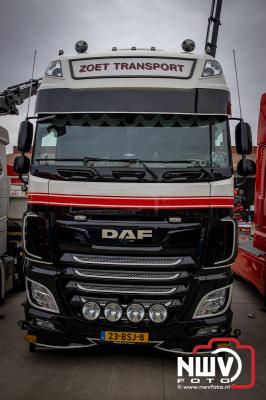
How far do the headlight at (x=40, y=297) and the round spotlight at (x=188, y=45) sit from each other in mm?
3294

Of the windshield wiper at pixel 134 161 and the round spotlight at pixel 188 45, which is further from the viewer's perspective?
the round spotlight at pixel 188 45

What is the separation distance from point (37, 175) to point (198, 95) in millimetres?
1929

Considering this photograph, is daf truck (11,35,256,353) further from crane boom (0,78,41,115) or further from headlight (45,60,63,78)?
crane boom (0,78,41,115)

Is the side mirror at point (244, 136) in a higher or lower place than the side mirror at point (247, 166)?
higher

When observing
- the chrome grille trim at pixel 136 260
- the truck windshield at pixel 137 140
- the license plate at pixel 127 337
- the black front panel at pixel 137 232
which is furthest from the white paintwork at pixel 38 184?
the license plate at pixel 127 337

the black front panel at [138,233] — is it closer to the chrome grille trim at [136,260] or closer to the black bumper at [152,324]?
the chrome grille trim at [136,260]

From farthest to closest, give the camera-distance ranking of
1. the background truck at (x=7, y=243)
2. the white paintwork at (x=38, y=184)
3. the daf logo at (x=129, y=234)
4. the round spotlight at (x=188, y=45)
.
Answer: the background truck at (x=7, y=243)
the round spotlight at (x=188, y=45)
the white paintwork at (x=38, y=184)
the daf logo at (x=129, y=234)

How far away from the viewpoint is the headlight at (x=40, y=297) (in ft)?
14.0

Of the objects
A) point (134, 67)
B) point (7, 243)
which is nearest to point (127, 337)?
point (134, 67)

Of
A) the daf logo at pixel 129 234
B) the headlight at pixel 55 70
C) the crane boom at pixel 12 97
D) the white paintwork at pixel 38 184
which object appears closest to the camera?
the daf logo at pixel 129 234

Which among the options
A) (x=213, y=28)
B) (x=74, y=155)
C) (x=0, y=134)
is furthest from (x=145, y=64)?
(x=213, y=28)

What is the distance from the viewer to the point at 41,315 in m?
4.33

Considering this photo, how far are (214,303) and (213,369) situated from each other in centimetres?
79

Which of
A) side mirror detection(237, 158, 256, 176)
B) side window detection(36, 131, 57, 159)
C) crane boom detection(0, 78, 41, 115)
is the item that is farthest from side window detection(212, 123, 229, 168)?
crane boom detection(0, 78, 41, 115)
